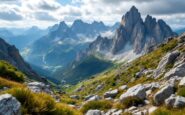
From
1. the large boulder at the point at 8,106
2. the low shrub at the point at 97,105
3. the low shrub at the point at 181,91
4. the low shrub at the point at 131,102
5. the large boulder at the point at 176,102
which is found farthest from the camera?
the low shrub at the point at 97,105

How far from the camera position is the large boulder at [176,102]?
17.5 meters

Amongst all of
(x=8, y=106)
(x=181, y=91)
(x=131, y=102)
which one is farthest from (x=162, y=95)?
(x=8, y=106)

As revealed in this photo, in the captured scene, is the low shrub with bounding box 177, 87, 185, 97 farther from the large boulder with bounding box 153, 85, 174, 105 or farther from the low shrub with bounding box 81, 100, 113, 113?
the low shrub with bounding box 81, 100, 113, 113

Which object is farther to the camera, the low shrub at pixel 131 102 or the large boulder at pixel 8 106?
the low shrub at pixel 131 102

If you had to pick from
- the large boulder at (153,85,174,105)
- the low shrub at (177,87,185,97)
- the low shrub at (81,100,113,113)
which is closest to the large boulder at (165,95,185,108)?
the low shrub at (177,87,185,97)

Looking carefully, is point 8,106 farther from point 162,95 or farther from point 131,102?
point 162,95

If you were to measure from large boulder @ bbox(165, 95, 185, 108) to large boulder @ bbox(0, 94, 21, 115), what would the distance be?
7911mm

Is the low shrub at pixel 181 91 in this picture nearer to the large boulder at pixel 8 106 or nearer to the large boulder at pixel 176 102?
the large boulder at pixel 176 102

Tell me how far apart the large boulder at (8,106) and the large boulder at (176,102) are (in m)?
7.91

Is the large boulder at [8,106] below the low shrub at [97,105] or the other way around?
below

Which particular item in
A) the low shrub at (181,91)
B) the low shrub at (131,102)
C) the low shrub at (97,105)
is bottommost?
the low shrub at (181,91)

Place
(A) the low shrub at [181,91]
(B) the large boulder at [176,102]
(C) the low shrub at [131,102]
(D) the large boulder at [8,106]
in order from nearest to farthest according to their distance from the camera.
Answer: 1. (D) the large boulder at [8,106]
2. (B) the large boulder at [176,102]
3. (A) the low shrub at [181,91]
4. (C) the low shrub at [131,102]

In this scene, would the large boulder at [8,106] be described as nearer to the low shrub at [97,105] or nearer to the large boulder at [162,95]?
the large boulder at [162,95]

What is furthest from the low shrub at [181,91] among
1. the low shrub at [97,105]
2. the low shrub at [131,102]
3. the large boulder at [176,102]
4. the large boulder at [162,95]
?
the low shrub at [97,105]
